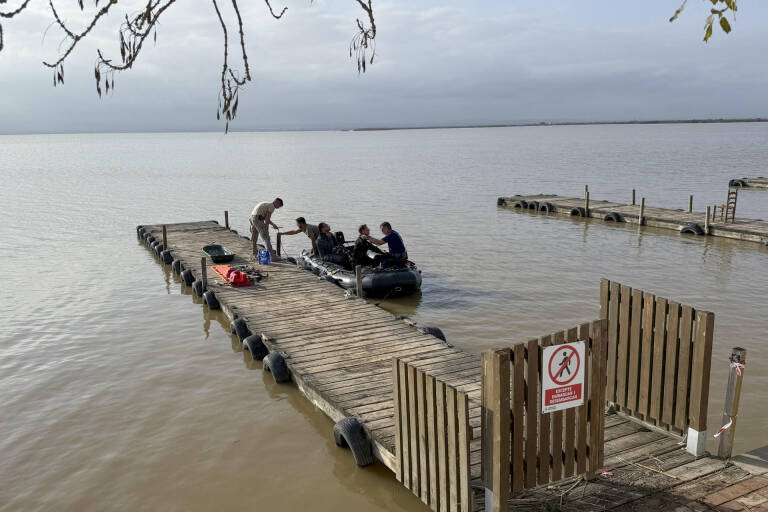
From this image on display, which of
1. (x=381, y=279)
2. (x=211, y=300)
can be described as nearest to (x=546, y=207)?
(x=381, y=279)

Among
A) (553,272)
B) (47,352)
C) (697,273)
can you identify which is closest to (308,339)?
(47,352)

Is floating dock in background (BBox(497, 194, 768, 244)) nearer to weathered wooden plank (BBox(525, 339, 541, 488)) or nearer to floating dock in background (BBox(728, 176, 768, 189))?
floating dock in background (BBox(728, 176, 768, 189))

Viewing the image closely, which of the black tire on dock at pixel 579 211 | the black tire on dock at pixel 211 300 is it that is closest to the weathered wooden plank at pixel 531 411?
the black tire on dock at pixel 211 300

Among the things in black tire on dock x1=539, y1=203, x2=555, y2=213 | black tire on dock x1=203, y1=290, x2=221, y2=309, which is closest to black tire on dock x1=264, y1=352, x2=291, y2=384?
black tire on dock x1=203, y1=290, x2=221, y2=309

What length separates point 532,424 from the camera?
543cm

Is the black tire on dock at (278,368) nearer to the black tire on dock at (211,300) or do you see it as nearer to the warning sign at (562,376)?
the black tire on dock at (211,300)

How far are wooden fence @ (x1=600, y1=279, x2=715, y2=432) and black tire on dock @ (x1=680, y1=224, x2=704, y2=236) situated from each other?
20540 mm

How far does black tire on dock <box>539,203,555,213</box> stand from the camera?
33.2m

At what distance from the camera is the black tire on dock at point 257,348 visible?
1135 centimetres

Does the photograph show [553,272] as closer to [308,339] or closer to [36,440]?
[308,339]

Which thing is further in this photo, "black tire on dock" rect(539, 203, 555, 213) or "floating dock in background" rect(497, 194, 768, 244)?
"black tire on dock" rect(539, 203, 555, 213)

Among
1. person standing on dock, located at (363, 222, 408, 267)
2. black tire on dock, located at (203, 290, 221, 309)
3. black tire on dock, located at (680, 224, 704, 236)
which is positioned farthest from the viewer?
black tire on dock, located at (680, 224, 704, 236)

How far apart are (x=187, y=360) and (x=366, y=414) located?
565 cm

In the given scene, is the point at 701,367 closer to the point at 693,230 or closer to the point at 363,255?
the point at 363,255
